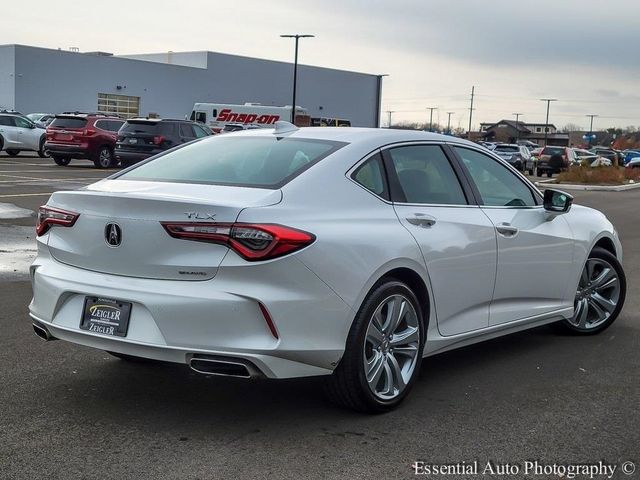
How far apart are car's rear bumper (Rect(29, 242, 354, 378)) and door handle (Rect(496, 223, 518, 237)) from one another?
169 cm

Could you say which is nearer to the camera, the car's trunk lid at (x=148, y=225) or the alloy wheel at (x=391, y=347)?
the car's trunk lid at (x=148, y=225)

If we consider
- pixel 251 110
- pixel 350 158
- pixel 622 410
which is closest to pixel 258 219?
pixel 350 158

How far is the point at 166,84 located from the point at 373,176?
2675 inches

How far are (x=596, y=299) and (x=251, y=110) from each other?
48.0m

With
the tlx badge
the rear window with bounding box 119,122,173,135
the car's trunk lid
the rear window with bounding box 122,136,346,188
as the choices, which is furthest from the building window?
the tlx badge

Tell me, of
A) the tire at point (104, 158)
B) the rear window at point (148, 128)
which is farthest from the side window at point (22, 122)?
the rear window at point (148, 128)

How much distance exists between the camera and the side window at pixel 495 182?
19.1 feet

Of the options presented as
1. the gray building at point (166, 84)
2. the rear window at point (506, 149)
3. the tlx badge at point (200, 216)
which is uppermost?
the gray building at point (166, 84)

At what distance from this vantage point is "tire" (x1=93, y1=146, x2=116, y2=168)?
1113 inches

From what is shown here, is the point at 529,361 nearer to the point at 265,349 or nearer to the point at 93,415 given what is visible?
the point at 265,349

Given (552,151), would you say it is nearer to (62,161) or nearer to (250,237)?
(62,161)

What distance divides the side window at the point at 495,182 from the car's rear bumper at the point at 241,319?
74.2 inches

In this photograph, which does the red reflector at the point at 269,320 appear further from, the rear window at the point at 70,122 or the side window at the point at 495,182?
the rear window at the point at 70,122

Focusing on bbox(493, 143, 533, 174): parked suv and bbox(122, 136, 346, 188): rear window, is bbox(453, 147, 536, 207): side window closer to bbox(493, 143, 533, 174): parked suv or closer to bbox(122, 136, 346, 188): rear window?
bbox(122, 136, 346, 188): rear window
